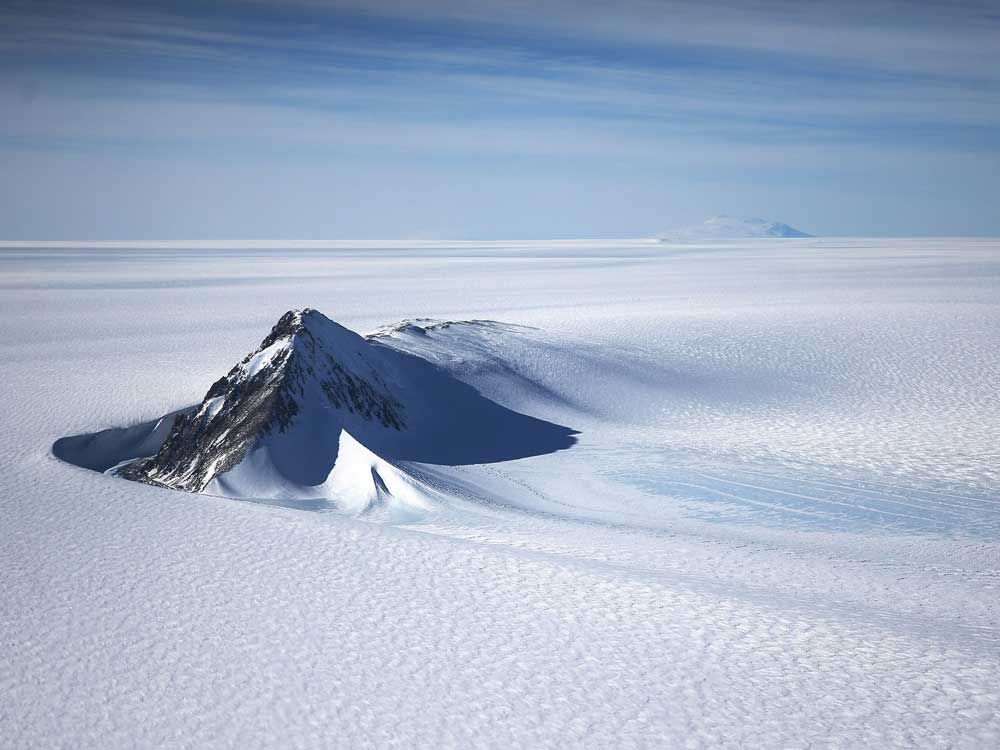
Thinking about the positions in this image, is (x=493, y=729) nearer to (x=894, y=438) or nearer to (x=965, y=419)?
(x=894, y=438)

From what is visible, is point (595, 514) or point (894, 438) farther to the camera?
point (894, 438)

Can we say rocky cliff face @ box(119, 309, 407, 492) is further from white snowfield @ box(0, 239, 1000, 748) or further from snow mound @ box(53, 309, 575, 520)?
white snowfield @ box(0, 239, 1000, 748)

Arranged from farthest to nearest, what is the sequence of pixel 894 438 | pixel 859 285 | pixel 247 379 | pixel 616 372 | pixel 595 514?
pixel 859 285 < pixel 616 372 < pixel 894 438 < pixel 247 379 < pixel 595 514

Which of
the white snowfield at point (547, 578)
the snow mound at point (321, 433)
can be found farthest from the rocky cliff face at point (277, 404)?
the white snowfield at point (547, 578)

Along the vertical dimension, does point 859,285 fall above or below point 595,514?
above

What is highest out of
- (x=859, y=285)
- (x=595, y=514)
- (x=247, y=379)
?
(x=859, y=285)

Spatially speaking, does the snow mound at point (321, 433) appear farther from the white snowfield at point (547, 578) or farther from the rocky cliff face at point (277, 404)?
the white snowfield at point (547, 578)

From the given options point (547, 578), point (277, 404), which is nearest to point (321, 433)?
point (277, 404)

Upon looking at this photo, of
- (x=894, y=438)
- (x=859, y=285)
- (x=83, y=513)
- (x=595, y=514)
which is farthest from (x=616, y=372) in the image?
(x=859, y=285)
